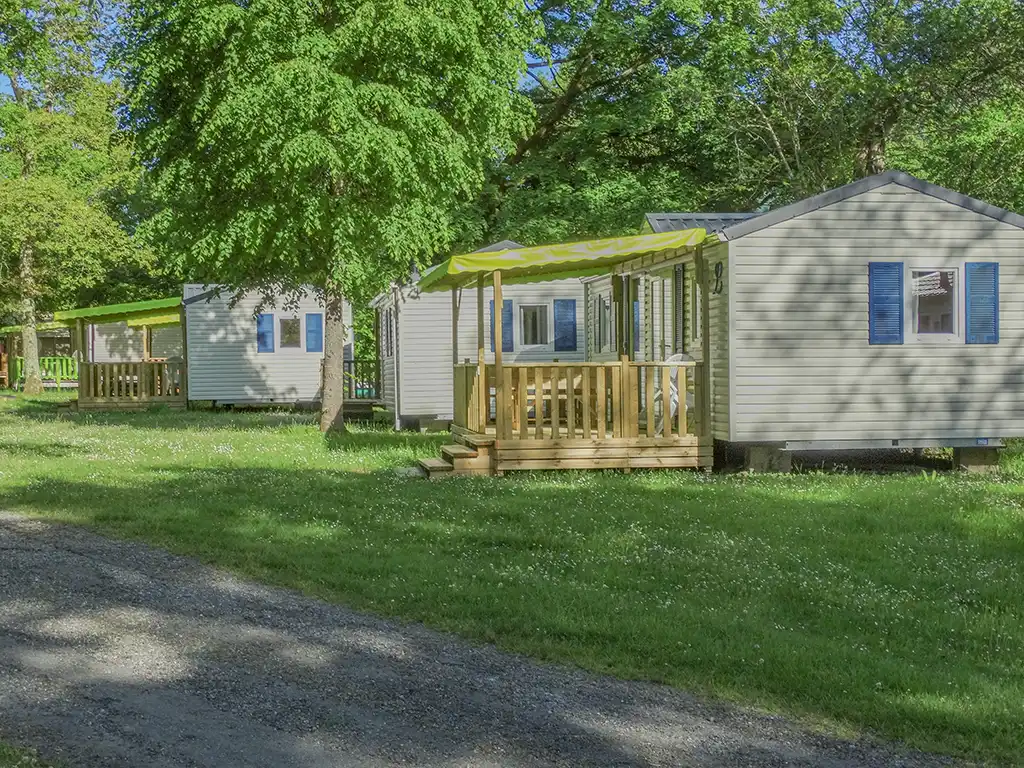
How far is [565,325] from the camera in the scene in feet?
73.9

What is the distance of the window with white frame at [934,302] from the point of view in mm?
Result: 14969

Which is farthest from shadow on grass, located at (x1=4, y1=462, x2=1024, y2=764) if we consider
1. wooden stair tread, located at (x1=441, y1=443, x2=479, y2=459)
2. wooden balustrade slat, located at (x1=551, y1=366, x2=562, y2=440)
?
wooden balustrade slat, located at (x1=551, y1=366, x2=562, y2=440)

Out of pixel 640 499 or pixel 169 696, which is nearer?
pixel 169 696

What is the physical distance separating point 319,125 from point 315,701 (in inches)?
565

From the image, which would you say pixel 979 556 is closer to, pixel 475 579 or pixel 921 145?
pixel 475 579

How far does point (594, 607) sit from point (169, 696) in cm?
273

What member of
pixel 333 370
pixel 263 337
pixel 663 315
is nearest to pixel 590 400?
pixel 663 315

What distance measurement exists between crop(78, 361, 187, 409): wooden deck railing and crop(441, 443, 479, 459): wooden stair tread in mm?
17645

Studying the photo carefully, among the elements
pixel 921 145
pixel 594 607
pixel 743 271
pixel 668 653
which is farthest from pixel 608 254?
pixel 921 145

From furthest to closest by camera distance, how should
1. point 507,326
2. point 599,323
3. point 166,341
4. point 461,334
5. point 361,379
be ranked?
point 166,341, point 361,379, point 461,334, point 507,326, point 599,323

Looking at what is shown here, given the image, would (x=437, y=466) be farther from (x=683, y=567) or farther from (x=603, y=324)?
(x=603, y=324)

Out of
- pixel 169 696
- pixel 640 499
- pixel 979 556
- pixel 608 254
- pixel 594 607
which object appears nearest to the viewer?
pixel 169 696

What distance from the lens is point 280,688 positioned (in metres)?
5.44

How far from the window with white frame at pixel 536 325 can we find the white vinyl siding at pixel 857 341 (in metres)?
8.38
